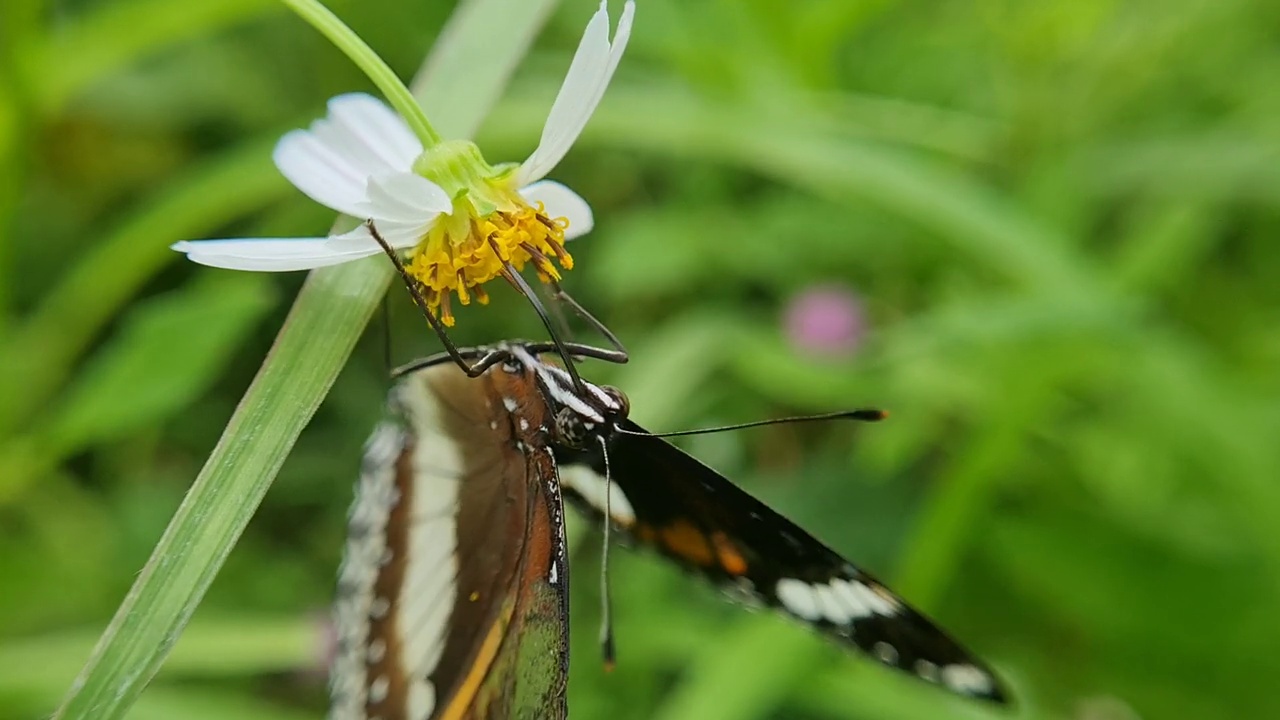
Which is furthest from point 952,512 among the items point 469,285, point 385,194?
point 385,194

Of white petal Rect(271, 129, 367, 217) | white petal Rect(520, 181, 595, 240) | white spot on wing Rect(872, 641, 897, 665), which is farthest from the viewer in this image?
white spot on wing Rect(872, 641, 897, 665)

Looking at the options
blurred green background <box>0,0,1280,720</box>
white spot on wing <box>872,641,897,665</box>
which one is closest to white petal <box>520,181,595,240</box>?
white spot on wing <box>872,641,897,665</box>

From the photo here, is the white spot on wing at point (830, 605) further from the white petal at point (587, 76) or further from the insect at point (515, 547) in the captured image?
the white petal at point (587, 76)

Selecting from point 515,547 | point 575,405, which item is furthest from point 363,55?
point 515,547

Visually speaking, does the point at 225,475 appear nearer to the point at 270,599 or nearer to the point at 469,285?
the point at 469,285

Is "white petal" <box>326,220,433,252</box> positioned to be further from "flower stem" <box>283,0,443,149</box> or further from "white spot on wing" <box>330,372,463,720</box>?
"white spot on wing" <box>330,372,463,720</box>

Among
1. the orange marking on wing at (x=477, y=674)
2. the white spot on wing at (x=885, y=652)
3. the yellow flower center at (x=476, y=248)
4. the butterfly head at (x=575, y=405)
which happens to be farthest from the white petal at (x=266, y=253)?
the white spot on wing at (x=885, y=652)
